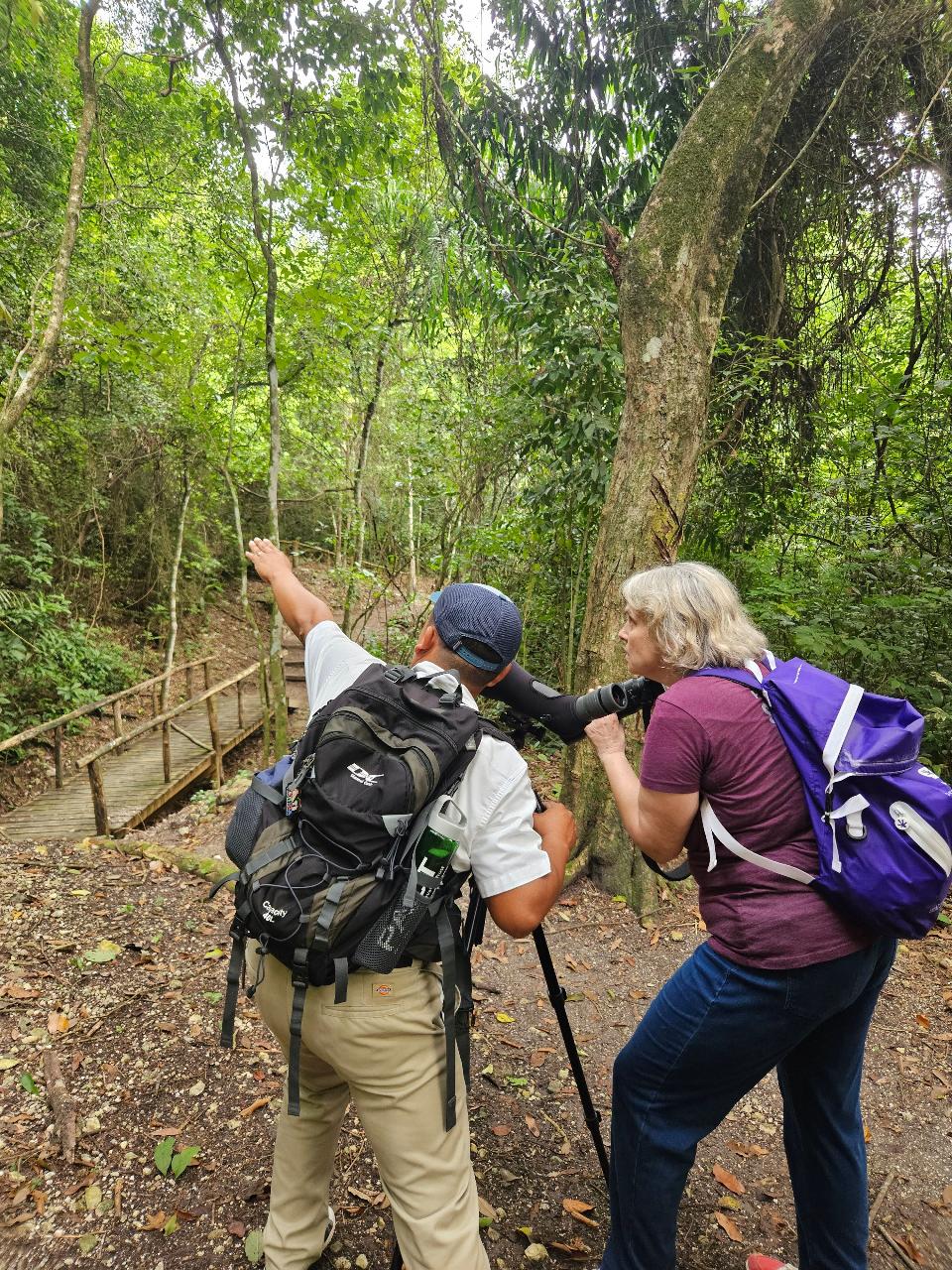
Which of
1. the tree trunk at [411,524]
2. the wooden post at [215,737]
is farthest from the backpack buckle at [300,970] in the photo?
the wooden post at [215,737]

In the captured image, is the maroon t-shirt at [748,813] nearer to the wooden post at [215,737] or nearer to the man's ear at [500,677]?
the man's ear at [500,677]

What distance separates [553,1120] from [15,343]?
1114 cm

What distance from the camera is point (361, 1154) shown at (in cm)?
227

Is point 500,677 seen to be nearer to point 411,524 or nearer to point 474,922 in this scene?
point 474,922

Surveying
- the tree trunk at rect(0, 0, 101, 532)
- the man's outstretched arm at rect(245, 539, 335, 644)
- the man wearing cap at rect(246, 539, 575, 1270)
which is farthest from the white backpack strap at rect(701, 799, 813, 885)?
the tree trunk at rect(0, 0, 101, 532)

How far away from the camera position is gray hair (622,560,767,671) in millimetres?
1571

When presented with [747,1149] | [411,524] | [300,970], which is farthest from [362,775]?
[411,524]

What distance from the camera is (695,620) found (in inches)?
62.9

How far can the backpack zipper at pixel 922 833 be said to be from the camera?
50.3 inches

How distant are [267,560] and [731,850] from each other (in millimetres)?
1652

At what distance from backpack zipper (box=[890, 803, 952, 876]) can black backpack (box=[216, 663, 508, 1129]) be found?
84 cm

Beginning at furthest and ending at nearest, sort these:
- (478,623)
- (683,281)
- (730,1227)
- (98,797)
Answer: (98,797)
(683,281)
(730,1227)
(478,623)

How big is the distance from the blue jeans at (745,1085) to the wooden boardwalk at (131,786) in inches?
258

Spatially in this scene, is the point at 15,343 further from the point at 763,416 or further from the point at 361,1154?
the point at 361,1154
